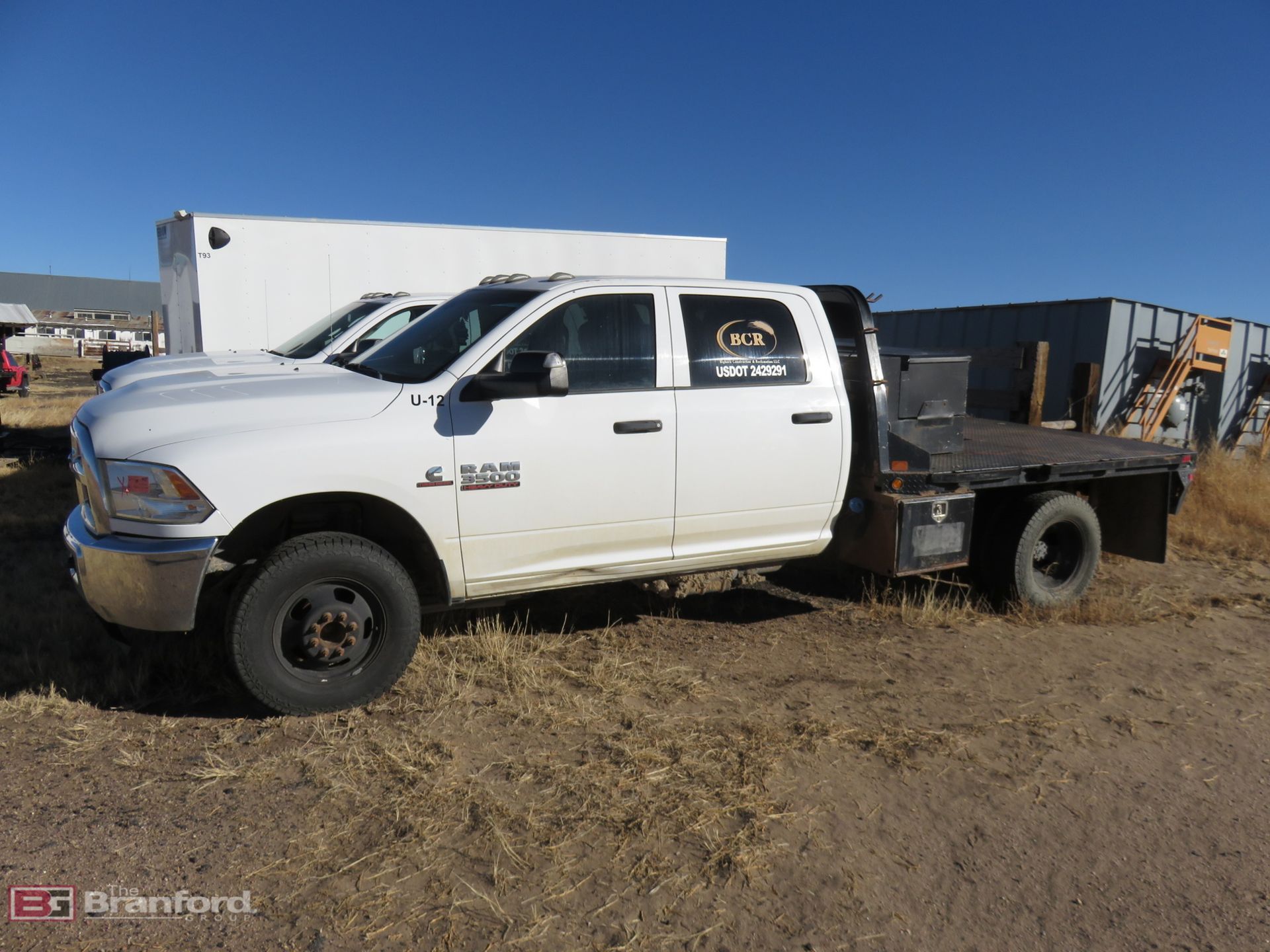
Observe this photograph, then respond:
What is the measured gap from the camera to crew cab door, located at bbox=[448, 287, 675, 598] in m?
4.38

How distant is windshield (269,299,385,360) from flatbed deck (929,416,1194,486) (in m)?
5.44

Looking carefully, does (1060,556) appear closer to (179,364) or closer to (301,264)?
(179,364)

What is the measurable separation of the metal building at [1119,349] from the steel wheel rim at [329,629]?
12836mm

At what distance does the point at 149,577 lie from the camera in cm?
380

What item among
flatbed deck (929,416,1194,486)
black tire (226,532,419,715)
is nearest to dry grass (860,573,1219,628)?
flatbed deck (929,416,1194,486)

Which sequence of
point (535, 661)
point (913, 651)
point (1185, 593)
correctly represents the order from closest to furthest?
point (535, 661), point (913, 651), point (1185, 593)

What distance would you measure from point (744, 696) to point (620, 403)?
153 centimetres

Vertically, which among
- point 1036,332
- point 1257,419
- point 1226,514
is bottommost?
point 1226,514

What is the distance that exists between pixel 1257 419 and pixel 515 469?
19781mm

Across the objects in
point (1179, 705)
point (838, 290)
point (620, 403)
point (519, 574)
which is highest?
point (838, 290)

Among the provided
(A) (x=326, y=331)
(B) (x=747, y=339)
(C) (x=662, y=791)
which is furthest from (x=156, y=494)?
(A) (x=326, y=331)

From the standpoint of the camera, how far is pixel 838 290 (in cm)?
567

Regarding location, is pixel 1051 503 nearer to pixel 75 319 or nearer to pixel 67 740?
pixel 67 740

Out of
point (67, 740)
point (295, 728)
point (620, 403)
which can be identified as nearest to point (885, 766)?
point (620, 403)
